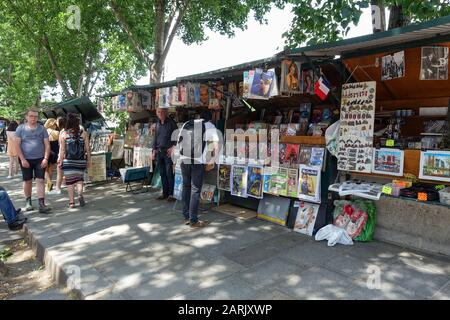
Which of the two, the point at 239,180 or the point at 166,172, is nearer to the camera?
the point at 239,180

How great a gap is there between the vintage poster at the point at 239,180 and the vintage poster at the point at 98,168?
4.80 metres

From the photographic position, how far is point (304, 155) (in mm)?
5141

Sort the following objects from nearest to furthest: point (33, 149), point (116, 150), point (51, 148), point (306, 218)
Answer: point (306, 218), point (33, 149), point (51, 148), point (116, 150)

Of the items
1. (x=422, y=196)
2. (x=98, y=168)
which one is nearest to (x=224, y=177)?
(x=422, y=196)

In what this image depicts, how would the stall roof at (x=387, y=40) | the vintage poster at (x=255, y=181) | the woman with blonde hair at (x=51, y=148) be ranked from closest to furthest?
the stall roof at (x=387, y=40) → the vintage poster at (x=255, y=181) → the woman with blonde hair at (x=51, y=148)

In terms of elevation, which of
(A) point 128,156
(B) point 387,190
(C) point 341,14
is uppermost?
(C) point 341,14

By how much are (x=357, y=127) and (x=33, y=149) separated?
5.53m

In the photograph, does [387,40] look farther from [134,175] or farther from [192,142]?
[134,175]

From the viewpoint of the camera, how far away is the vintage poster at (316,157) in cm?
491

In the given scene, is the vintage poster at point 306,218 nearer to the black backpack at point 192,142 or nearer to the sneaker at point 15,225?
the black backpack at point 192,142

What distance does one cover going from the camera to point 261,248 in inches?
179

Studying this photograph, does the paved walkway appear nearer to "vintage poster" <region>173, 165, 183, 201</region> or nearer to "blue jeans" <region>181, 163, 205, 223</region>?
"blue jeans" <region>181, 163, 205, 223</region>

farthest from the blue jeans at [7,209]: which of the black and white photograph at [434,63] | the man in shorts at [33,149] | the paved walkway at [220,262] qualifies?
the black and white photograph at [434,63]
